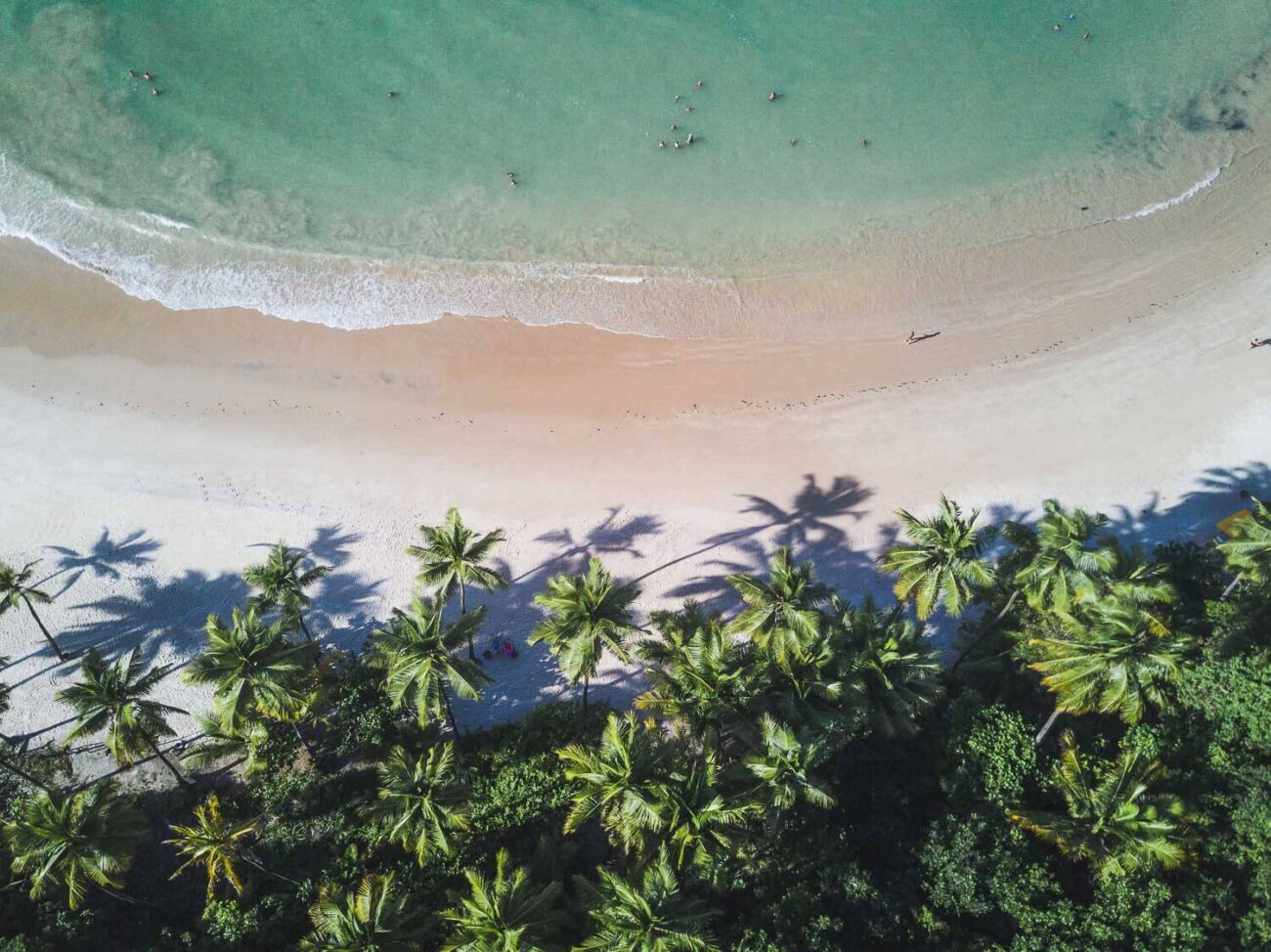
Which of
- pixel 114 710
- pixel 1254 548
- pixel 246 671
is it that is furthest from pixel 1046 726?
pixel 114 710

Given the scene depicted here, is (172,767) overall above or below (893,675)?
below

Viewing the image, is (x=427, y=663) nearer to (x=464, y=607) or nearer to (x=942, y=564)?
(x=464, y=607)

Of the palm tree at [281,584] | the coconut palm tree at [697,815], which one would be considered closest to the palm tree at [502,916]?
the coconut palm tree at [697,815]

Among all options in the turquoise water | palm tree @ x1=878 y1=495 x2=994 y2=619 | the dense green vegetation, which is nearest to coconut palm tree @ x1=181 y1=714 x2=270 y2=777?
the dense green vegetation

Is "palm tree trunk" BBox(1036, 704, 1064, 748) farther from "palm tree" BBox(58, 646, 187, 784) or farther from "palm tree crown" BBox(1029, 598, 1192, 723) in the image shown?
"palm tree" BBox(58, 646, 187, 784)

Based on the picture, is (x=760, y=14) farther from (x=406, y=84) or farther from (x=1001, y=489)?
(x=1001, y=489)

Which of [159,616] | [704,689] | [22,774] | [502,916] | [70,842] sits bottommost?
[502,916]

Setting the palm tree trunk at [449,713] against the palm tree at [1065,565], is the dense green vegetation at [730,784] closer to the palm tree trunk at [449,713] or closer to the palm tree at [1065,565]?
the palm tree at [1065,565]
